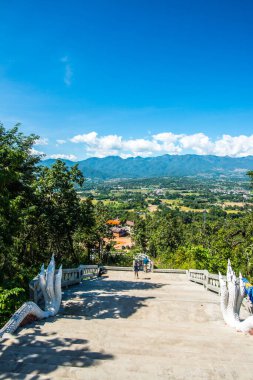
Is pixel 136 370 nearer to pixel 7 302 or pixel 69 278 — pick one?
pixel 7 302

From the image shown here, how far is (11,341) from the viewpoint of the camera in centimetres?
439

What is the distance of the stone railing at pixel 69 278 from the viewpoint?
6.45 m

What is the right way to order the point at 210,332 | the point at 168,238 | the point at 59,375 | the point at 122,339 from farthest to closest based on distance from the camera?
1. the point at 168,238
2. the point at 210,332
3. the point at 122,339
4. the point at 59,375

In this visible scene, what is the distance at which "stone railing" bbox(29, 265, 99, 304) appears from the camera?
6.45 m

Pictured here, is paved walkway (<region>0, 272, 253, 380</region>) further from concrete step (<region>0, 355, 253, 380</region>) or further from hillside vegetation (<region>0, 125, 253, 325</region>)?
hillside vegetation (<region>0, 125, 253, 325</region>)

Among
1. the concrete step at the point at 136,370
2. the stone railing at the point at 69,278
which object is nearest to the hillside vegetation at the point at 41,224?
the stone railing at the point at 69,278

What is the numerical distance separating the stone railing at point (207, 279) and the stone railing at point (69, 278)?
4.51m

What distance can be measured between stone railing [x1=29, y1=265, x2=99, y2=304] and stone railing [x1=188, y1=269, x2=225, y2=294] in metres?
4.51

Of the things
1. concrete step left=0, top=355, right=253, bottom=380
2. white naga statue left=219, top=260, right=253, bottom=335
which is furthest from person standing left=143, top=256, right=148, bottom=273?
concrete step left=0, top=355, right=253, bottom=380

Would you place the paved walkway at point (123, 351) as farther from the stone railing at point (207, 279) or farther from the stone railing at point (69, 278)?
the stone railing at point (207, 279)

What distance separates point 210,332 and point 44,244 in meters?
13.1

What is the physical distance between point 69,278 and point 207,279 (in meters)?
4.95

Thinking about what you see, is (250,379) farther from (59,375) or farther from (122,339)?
(59,375)

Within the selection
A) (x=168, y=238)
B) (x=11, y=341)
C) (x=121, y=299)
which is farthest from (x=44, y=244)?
(x=168, y=238)
